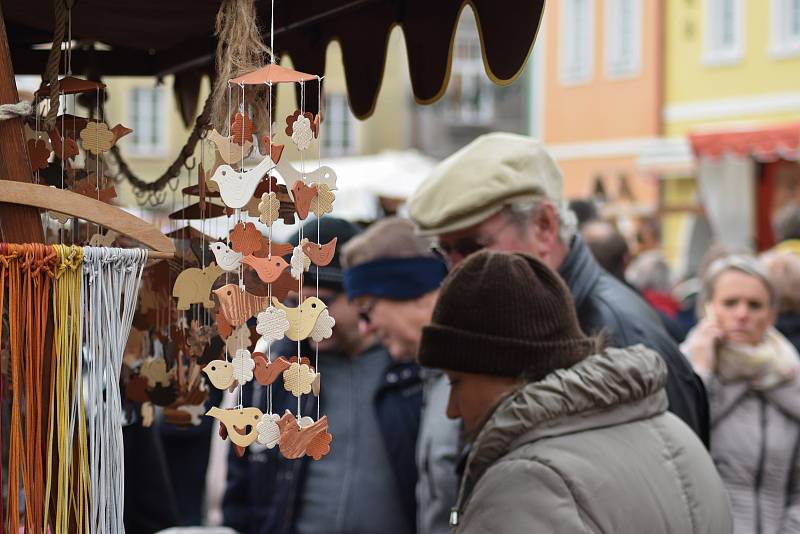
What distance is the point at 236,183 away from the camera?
1.44 metres

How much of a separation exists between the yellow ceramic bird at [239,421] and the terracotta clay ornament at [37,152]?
44 centimetres

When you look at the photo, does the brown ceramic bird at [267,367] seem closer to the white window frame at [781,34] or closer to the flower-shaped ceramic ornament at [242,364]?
the flower-shaped ceramic ornament at [242,364]

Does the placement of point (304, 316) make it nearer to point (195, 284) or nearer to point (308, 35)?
point (195, 284)

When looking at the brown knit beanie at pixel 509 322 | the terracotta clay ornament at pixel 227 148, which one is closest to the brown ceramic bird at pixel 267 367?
the terracotta clay ornament at pixel 227 148

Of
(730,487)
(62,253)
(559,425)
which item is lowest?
(730,487)

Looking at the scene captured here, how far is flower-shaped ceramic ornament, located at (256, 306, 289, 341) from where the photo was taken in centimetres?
143

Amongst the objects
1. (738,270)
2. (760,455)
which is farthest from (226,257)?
(738,270)

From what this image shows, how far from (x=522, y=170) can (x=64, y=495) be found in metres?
1.55

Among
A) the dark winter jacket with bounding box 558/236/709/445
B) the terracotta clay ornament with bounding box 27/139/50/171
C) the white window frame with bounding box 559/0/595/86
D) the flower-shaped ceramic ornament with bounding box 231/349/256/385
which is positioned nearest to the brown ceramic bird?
the flower-shaped ceramic ornament with bounding box 231/349/256/385

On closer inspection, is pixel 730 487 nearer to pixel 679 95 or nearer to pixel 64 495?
pixel 64 495

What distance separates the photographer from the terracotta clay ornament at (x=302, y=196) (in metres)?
1.46

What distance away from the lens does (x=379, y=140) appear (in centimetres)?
2525

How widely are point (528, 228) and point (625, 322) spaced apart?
309 millimetres

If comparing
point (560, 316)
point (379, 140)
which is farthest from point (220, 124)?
point (379, 140)
